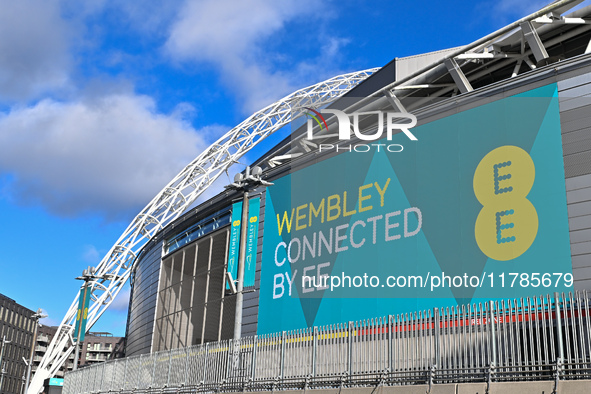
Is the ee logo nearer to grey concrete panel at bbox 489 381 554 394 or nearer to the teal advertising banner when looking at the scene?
the teal advertising banner

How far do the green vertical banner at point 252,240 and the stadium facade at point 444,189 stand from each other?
0.79ft

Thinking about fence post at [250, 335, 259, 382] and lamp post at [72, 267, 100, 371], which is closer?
fence post at [250, 335, 259, 382]

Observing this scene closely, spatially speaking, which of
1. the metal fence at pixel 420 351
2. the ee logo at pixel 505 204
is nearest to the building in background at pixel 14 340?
the metal fence at pixel 420 351

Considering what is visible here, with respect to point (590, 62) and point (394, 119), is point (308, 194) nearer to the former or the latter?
point (394, 119)

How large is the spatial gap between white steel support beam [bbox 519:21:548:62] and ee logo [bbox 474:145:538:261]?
423cm

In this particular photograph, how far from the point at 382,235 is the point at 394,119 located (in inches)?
195

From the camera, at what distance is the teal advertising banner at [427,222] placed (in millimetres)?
20812

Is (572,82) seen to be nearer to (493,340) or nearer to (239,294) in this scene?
(493,340)

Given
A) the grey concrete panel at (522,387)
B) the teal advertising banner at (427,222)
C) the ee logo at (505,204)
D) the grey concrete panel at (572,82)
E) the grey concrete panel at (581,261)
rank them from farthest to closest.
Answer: the ee logo at (505,204) → the teal advertising banner at (427,222) → the grey concrete panel at (572,82) → the grey concrete panel at (581,261) → the grey concrete panel at (522,387)

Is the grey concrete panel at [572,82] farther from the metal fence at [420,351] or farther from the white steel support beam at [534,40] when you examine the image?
the metal fence at [420,351]

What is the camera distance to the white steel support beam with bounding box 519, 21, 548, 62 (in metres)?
23.9

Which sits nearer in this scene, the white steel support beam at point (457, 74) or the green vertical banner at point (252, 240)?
the white steel support beam at point (457, 74)

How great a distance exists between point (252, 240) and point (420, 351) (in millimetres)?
A: 16972

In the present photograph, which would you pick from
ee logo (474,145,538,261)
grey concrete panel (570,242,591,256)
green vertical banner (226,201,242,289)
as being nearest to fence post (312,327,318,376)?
ee logo (474,145,538,261)
